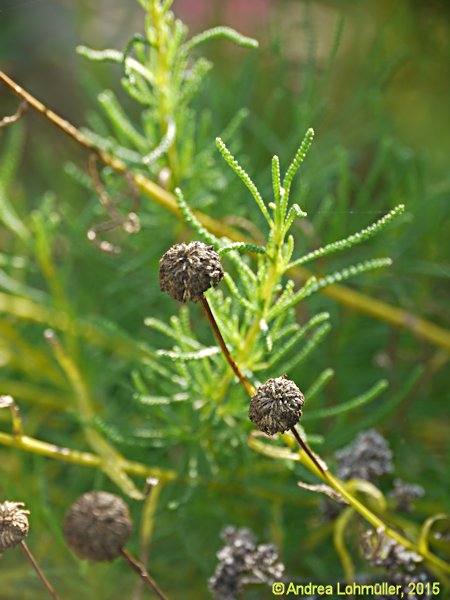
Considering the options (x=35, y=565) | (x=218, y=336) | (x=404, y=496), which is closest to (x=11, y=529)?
(x=35, y=565)

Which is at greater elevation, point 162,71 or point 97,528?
point 162,71

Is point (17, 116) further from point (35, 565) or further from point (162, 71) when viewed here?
point (35, 565)

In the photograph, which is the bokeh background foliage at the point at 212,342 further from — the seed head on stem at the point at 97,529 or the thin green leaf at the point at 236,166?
the thin green leaf at the point at 236,166

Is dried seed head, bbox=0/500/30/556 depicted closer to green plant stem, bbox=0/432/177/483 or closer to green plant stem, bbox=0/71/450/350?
green plant stem, bbox=0/432/177/483

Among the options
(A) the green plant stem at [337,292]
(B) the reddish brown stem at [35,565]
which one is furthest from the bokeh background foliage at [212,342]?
(B) the reddish brown stem at [35,565]

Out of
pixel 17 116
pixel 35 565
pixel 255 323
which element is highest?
pixel 17 116

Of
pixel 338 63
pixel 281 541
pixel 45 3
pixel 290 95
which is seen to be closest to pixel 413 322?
pixel 281 541
